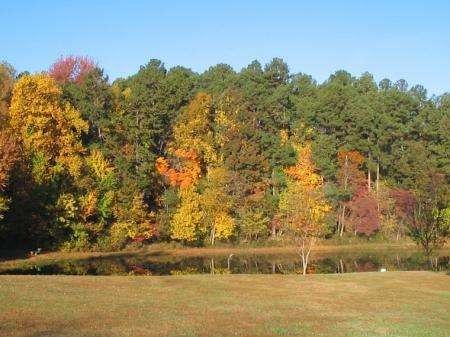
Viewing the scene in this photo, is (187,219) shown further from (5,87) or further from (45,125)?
(5,87)

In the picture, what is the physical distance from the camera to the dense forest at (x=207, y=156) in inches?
2314

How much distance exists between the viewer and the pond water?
44594 millimetres

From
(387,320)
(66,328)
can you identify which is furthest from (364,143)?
(66,328)

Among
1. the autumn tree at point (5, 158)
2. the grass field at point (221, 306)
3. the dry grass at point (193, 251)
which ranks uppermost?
the autumn tree at point (5, 158)

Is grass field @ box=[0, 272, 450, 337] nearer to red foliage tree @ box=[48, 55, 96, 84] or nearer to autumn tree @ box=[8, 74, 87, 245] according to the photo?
autumn tree @ box=[8, 74, 87, 245]

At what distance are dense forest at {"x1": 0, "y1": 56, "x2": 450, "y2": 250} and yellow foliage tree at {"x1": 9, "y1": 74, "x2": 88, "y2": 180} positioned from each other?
0.13m

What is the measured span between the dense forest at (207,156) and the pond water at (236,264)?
13.5 ft

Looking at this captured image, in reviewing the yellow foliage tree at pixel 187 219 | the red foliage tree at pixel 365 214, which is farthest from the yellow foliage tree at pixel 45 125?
the red foliage tree at pixel 365 214

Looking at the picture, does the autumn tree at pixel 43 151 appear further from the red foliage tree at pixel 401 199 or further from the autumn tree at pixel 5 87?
the red foliage tree at pixel 401 199

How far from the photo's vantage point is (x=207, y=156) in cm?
7375

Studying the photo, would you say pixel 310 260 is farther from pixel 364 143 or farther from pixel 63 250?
pixel 364 143

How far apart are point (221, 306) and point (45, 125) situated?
4312 centimetres

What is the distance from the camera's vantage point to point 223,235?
7012cm

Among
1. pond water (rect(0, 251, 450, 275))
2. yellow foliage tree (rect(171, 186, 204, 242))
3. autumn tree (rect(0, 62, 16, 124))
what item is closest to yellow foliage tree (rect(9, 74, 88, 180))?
autumn tree (rect(0, 62, 16, 124))
